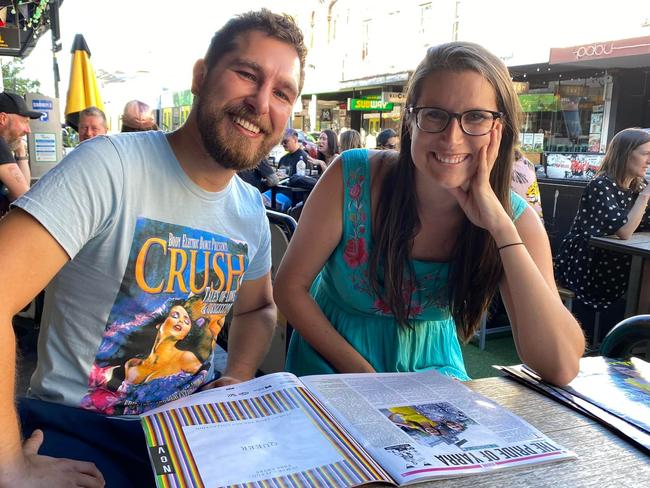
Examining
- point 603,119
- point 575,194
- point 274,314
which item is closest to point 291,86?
point 274,314

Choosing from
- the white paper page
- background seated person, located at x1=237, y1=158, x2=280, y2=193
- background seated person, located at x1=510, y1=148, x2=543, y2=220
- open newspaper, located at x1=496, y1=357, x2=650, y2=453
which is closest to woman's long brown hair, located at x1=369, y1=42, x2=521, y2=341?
open newspaper, located at x1=496, y1=357, x2=650, y2=453

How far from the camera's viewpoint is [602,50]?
9.28 metres

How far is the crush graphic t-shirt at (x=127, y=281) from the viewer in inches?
48.0

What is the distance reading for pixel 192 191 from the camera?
4.45ft

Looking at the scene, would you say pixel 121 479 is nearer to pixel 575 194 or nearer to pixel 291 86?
pixel 291 86

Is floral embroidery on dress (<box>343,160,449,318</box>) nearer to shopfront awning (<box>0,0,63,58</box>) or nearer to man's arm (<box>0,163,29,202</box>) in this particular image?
man's arm (<box>0,163,29,202</box>)

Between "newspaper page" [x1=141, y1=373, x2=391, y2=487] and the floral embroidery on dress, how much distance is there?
62 cm

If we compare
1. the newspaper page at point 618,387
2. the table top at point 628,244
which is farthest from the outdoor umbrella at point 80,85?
the newspaper page at point 618,387

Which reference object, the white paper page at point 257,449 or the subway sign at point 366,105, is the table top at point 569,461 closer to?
the white paper page at point 257,449

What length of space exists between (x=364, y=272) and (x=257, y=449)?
33.7 inches

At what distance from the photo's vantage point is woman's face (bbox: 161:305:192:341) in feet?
4.31

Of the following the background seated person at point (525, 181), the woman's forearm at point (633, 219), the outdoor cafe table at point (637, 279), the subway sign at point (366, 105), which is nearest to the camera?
the outdoor cafe table at point (637, 279)

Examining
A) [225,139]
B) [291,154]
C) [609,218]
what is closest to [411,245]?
[225,139]

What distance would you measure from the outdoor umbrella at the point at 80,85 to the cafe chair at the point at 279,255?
486cm
